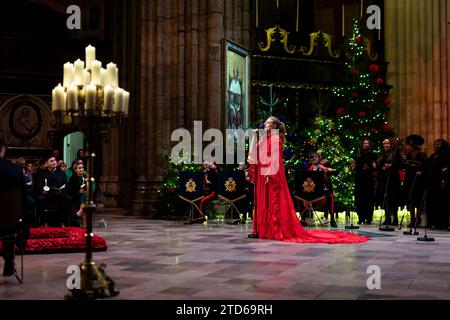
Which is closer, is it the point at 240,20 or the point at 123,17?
the point at 240,20

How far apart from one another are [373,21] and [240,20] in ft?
20.3

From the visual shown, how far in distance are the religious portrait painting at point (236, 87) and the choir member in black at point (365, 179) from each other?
136 inches

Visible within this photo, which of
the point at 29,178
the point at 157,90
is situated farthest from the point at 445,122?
the point at 29,178

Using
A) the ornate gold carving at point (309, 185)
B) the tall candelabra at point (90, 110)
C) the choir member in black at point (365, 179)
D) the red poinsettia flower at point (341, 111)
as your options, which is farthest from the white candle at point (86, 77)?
the red poinsettia flower at point (341, 111)

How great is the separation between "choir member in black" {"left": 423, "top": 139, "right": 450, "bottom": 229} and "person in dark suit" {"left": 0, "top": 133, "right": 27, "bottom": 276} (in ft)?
24.6

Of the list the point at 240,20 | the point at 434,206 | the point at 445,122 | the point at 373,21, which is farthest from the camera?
the point at 373,21

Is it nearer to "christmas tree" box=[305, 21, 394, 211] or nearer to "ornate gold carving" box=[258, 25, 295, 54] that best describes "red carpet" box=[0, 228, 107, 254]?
"christmas tree" box=[305, 21, 394, 211]

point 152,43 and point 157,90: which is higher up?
point 152,43

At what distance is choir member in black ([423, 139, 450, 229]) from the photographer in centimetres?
1074

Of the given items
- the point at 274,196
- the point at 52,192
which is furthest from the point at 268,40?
the point at 274,196

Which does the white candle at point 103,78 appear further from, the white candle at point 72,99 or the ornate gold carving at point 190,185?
the ornate gold carving at point 190,185

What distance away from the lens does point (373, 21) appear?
19188mm

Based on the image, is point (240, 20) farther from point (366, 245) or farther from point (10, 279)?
point (10, 279)
